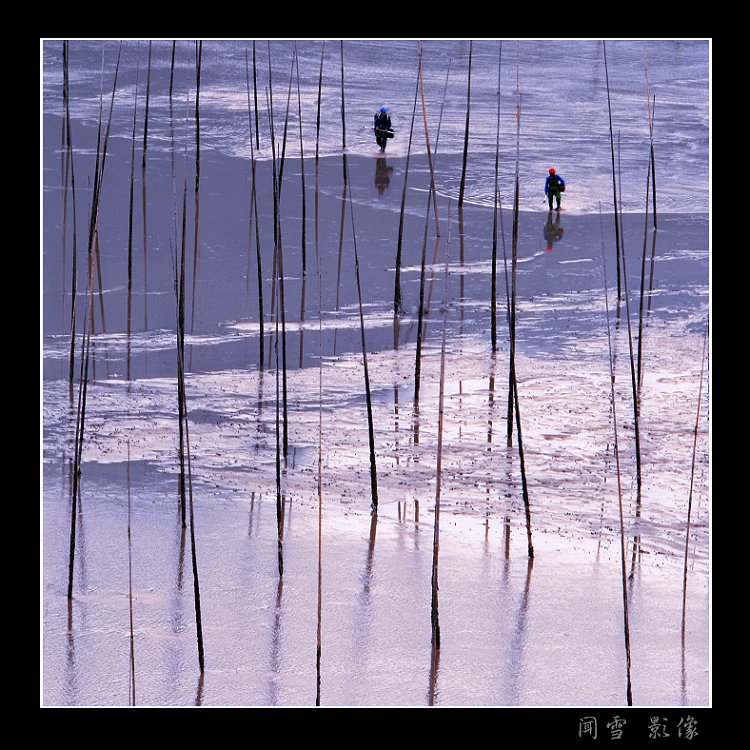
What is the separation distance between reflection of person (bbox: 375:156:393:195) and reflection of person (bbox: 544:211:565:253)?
6.30 feet

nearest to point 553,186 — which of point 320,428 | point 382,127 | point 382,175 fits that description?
point 382,175

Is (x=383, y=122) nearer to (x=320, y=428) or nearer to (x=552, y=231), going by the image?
(x=552, y=231)

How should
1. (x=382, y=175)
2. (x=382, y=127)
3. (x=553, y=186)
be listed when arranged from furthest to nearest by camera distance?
(x=382, y=127) → (x=382, y=175) → (x=553, y=186)

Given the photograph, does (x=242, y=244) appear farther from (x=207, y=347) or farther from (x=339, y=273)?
(x=207, y=347)

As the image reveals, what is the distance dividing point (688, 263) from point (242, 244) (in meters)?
3.82

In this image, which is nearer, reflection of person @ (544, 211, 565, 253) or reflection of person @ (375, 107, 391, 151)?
reflection of person @ (544, 211, 565, 253)

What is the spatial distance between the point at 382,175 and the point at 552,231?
284 centimetres

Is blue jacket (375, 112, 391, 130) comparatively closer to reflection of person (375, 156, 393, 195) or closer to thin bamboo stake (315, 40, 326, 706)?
reflection of person (375, 156, 393, 195)

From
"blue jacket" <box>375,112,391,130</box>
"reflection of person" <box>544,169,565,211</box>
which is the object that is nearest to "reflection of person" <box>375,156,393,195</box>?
"blue jacket" <box>375,112,391,130</box>

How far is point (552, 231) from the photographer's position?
11.6 meters

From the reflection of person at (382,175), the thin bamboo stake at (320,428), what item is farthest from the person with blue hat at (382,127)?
the thin bamboo stake at (320,428)

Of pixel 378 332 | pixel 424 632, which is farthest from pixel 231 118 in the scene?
pixel 424 632

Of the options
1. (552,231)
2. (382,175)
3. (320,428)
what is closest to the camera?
(320,428)

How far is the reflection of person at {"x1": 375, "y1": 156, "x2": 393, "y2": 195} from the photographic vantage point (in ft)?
43.1
